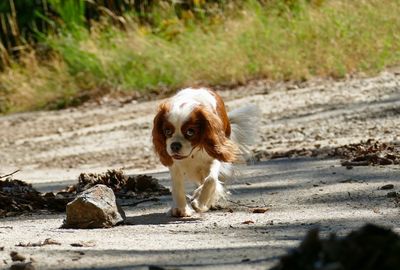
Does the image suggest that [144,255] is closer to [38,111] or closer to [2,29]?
[38,111]

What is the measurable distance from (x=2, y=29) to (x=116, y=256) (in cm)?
1918

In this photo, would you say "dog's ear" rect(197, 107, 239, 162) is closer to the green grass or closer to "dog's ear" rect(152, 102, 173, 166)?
"dog's ear" rect(152, 102, 173, 166)

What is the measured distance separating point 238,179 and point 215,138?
5.33 ft

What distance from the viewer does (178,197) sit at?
796 centimetres

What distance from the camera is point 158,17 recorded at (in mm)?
21594

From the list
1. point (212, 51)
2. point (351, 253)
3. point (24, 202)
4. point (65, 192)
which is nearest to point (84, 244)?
point (24, 202)

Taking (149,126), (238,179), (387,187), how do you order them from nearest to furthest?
(387,187)
(238,179)
(149,126)

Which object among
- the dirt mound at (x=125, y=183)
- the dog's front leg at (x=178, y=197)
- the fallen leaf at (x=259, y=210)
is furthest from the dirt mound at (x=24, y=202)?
the fallen leaf at (x=259, y=210)

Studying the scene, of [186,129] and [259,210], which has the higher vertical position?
[186,129]

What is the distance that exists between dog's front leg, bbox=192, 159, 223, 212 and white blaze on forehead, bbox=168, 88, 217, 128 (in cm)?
53

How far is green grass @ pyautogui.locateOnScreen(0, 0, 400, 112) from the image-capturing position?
17.2 m

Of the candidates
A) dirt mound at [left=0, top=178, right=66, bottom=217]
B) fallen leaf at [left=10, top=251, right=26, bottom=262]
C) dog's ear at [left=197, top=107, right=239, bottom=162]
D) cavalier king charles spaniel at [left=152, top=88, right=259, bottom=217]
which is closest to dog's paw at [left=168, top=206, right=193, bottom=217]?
cavalier king charles spaniel at [left=152, top=88, right=259, bottom=217]

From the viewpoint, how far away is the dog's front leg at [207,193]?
8047mm

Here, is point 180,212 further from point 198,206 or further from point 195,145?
point 195,145
